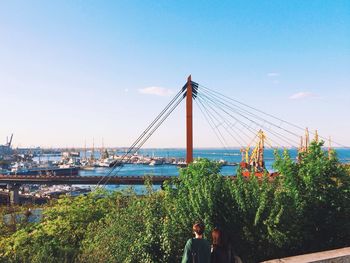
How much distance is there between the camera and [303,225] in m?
7.47

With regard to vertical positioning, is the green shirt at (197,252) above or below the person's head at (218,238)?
below

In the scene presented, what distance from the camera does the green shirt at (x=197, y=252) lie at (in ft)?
16.9

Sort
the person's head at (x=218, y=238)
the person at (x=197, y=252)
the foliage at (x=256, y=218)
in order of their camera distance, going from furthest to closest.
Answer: the foliage at (x=256, y=218)
the person's head at (x=218, y=238)
the person at (x=197, y=252)

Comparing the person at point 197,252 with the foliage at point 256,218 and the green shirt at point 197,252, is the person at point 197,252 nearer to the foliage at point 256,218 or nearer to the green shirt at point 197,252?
the green shirt at point 197,252

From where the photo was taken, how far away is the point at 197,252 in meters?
5.16

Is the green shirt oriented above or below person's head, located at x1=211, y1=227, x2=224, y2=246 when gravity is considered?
below

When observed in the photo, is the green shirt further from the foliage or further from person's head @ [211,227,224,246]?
the foliage

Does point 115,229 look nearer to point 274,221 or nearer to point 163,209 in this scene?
point 163,209

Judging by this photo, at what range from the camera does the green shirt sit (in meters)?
5.15

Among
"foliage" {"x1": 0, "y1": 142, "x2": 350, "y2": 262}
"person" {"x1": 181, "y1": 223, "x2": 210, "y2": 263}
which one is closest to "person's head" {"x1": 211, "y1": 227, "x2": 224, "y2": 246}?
"person" {"x1": 181, "y1": 223, "x2": 210, "y2": 263}

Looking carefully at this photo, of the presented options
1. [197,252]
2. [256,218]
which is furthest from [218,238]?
[256,218]

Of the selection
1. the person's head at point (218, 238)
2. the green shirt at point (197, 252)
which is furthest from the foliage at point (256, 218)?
the green shirt at point (197, 252)

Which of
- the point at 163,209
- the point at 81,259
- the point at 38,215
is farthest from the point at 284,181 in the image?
the point at 38,215

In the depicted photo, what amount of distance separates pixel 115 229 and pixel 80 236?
12.5ft
